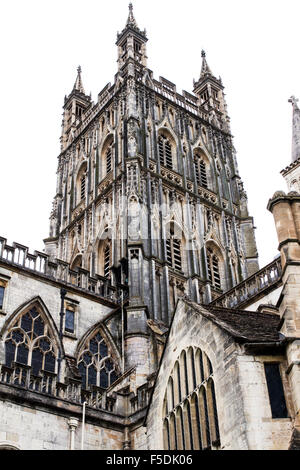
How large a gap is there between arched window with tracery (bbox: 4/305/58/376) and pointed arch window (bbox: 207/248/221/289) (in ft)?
44.8

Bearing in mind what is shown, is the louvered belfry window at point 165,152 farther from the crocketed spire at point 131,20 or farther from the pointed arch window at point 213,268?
the crocketed spire at point 131,20

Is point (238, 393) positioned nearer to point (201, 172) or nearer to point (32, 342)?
point (32, 342)

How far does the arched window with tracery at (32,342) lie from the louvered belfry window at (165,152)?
56.5 ft

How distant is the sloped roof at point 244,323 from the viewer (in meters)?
14.9

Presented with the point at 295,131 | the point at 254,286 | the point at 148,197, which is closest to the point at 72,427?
the point at 254,286

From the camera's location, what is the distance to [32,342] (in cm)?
2683

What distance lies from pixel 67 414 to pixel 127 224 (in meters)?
17.0

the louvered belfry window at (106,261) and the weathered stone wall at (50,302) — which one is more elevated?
the louvered belfry window at (106,261)

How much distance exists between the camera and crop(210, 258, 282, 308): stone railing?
28391 mm

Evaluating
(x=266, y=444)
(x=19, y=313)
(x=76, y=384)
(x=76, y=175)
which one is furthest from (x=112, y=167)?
(x=266, y=444)

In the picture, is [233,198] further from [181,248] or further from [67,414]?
[67,414]

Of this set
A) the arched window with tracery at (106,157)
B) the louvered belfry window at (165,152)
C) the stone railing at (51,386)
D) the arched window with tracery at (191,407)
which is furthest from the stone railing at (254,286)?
the arched window with tracery at (106,157)

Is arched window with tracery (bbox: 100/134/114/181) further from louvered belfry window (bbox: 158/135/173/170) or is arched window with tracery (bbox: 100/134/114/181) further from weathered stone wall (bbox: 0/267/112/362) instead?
weathered stone wall (bbox: 0/267/112/362)

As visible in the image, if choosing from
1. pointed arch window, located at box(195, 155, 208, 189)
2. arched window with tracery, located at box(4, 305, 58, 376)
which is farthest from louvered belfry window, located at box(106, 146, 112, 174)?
arched window with tracery, located at box(4, 305, 58, 376)
